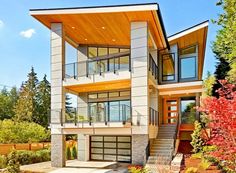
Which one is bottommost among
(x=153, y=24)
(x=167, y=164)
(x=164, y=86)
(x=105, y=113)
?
(x=167, y=164)

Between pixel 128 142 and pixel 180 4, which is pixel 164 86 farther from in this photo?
pixel 180 4

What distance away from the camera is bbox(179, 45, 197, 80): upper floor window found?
2214 cm

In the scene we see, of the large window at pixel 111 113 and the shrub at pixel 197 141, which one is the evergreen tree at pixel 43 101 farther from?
the shrub at pixel 197 141

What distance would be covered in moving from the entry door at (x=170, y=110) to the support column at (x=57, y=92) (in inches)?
340

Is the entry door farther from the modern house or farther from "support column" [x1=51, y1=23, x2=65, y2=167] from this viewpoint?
"support column" [x1=51, y1=23, x2=65, y2=167]

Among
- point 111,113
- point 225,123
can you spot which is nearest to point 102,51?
point 111,113

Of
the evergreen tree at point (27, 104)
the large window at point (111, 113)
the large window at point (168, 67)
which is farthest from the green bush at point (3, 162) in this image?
the evergreen tree at point (27, 104)

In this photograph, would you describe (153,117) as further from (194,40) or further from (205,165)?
(194,40)

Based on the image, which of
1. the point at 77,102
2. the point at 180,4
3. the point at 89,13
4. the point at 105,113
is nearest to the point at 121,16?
the point at 89,13

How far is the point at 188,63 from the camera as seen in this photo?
22562mm

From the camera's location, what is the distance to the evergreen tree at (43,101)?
1870 inches

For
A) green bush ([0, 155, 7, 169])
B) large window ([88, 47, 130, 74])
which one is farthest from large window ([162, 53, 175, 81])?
green bush ([0, 155, 7, 169])

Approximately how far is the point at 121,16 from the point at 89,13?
191 cm

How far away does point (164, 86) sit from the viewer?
21.6m
